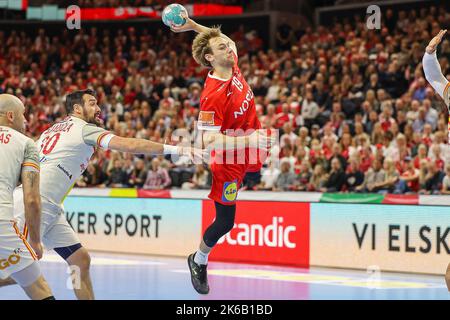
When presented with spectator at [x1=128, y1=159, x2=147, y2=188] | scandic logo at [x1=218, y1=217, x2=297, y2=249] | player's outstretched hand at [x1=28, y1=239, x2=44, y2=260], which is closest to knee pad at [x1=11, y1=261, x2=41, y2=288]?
player's outstretched hand at [x1=28, y1=239, x2=44, y2=260]

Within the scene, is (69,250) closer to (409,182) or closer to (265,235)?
(265,235)

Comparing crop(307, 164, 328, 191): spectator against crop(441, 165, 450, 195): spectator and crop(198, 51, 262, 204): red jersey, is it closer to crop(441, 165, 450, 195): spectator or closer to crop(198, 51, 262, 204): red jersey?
crop(441, 165, 450, 195): spectator

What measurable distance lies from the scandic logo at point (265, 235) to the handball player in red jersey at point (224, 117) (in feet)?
19.5

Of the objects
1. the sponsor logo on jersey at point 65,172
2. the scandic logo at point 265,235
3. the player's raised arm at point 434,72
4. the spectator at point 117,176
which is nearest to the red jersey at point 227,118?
the sponsor logo on jersey at point 65,172

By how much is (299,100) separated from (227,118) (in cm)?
1062

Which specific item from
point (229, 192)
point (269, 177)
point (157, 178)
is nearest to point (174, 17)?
point (229, 192)

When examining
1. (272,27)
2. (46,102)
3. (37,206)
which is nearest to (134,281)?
(37,206)

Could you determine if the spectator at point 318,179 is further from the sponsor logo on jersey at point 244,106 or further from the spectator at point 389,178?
the sponsor logo on jersey at point 244,106

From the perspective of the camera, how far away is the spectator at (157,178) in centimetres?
1744

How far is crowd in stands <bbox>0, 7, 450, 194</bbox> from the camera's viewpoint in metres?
15.3

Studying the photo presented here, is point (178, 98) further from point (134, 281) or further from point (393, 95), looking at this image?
point (134, 281)

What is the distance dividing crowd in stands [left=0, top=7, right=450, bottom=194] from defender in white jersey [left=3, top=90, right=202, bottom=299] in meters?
3.16

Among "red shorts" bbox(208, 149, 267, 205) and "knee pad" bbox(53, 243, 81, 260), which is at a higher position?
"red shorts" bbox(208, 149, 267, 205)

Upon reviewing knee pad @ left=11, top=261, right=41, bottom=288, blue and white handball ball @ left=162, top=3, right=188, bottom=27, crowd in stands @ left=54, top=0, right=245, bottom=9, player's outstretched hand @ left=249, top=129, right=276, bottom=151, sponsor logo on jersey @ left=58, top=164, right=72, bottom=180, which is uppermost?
crowd in stands @ left=54, top=0, right=245, bottom=9
